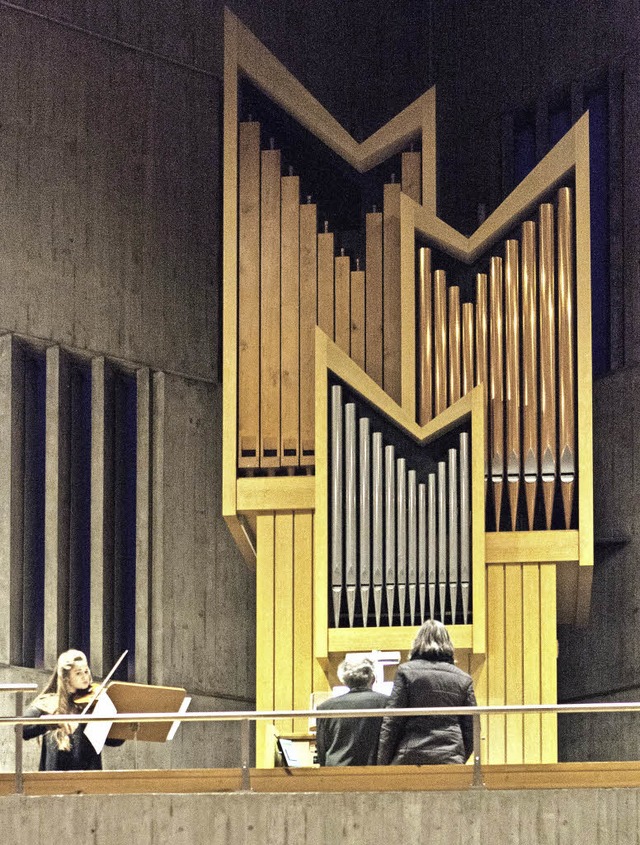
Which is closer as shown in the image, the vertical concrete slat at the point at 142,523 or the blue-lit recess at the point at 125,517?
the vertical concrete slat at the point at 142,523

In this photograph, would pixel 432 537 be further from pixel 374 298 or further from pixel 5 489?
pixel 5 489

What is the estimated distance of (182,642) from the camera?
1139cm

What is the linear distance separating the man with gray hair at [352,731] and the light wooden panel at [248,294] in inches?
132

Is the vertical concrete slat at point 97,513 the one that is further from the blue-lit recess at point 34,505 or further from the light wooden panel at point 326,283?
the light wooden panel at point 326,283

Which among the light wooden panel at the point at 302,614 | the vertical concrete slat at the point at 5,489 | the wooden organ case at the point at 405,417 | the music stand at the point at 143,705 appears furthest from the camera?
the vertical concrete slat at the point at 5,489

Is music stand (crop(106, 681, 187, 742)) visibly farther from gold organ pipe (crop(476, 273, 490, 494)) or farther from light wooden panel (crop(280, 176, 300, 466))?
gold organ pipe (crop(476, 273, 490, 494))

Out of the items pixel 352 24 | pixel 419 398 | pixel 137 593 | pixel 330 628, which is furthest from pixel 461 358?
pixel 352 24

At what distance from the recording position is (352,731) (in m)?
7.20

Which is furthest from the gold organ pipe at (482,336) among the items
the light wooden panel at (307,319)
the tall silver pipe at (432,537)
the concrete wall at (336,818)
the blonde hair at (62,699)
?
the concrete wall at (336,818)

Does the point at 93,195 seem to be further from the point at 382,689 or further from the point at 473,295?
the point at 382,689

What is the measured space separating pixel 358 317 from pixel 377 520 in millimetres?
1333

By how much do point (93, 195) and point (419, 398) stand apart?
267cm

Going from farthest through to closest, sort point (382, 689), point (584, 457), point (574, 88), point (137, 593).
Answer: point (574, 88), point (137, 593), point (584, 457), point (382, 689)

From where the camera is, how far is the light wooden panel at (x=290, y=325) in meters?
10.5
